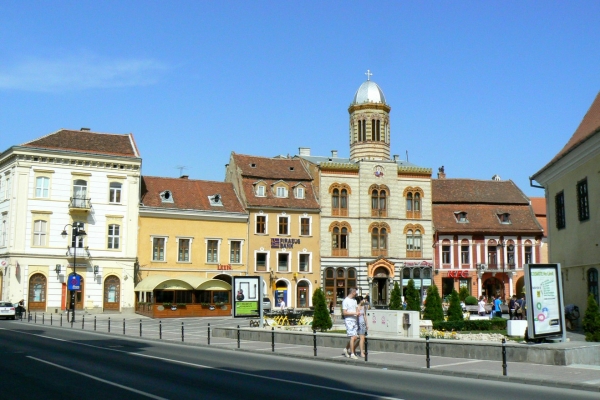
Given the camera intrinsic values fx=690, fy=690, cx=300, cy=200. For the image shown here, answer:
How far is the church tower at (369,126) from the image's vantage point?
63.1 meters

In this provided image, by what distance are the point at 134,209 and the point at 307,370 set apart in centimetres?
3775

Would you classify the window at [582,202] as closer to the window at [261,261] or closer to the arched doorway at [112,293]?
the window at [261,261]

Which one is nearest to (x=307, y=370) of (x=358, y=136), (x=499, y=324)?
(x=499, y=324)

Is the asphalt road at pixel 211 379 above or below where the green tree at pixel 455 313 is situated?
below

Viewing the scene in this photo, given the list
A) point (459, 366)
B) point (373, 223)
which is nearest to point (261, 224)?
point (373, 223)

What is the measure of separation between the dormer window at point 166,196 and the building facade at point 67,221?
2691 millimetres

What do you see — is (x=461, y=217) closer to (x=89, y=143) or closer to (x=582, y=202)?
A: (x=89, y=143)

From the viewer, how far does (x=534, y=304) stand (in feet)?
57.2

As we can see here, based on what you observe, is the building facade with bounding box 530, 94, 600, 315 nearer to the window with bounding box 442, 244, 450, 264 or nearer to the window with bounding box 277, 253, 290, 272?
the window with bounding box 277, 253, 290, 272

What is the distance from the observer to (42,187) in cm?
4962

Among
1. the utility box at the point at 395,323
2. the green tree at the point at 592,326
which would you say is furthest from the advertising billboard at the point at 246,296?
the green tree at the point at 592,326

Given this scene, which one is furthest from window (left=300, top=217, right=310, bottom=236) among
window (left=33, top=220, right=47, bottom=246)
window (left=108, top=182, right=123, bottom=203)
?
window (left=33, top=220, right=47, bottom=246)

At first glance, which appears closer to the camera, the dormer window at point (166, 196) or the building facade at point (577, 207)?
the building facade at point (577, 207)

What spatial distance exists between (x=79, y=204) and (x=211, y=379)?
125 feet
